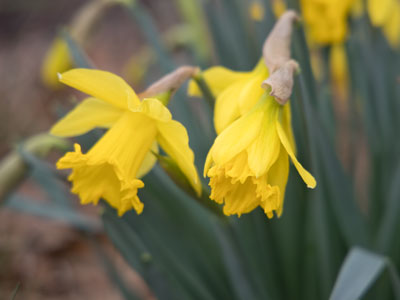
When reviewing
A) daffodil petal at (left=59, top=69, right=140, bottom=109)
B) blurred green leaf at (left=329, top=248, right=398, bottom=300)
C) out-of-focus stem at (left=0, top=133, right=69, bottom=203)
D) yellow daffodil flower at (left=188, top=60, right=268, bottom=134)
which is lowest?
blurred green leaf at (left=329, top=248, right=398, bottom=300)

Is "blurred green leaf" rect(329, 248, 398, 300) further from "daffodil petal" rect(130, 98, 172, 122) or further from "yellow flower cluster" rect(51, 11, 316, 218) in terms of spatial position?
"daffodil petal" rect(130, 98, 172, 122)

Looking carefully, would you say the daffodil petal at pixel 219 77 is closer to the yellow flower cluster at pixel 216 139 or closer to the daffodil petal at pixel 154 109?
the yellow flower cluster at pixel 216 139

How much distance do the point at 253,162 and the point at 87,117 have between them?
1.09ft

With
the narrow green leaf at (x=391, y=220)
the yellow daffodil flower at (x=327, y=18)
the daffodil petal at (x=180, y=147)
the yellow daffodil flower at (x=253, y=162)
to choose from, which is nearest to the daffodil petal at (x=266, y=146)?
the yellow daffodil flower at (x=253, y=162)

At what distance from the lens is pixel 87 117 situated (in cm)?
77

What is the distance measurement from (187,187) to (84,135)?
10.2 inches

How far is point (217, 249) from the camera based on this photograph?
106 centimetres

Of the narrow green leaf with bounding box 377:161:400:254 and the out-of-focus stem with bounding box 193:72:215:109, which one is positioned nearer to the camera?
the out-of-focus stem with bounding box 193:72:215:109

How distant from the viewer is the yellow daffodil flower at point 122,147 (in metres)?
0.67

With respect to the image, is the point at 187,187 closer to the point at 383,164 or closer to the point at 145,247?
the point at 145,247

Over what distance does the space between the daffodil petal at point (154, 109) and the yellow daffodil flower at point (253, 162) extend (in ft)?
0.30

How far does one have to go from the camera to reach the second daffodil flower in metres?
0.60

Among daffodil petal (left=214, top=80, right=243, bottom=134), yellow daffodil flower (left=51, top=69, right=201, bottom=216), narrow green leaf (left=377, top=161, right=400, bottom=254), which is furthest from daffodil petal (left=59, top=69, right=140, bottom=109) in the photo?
narrow green leaf (left=377, top=161, right=400, bottom=254)

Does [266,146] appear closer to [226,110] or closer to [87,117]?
[226,110]
